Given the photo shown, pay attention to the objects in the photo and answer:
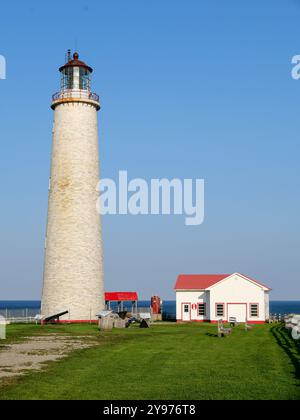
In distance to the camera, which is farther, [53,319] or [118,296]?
[118,296]

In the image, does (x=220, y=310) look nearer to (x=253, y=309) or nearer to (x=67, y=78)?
(x=253, y=309)

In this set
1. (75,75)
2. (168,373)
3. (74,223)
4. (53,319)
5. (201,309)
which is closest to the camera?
(168,373)

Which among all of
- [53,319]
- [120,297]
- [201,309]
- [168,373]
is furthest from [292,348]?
[120,297]

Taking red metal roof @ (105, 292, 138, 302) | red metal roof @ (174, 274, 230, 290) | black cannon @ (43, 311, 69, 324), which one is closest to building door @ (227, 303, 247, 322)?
red metal roof @ (174, 274, 230, 290)

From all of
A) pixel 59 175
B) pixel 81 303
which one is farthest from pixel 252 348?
pixel 59 175

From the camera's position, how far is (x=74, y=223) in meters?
46.6

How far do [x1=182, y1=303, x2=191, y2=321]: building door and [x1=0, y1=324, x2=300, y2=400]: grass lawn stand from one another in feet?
81.6

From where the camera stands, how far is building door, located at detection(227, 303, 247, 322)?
52.7 metres

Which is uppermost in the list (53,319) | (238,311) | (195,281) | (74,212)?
(74,212)

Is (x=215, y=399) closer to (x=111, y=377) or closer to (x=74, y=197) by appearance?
(x=111, y=377)

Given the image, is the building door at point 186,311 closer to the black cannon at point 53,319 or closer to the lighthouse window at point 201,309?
the lighthouse window at point 201,309

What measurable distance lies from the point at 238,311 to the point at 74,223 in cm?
1722

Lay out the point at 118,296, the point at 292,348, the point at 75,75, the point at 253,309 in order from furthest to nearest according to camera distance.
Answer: the point at 118,296 < the point at 253,309 < the point at 75,75 < the point at 292,348
